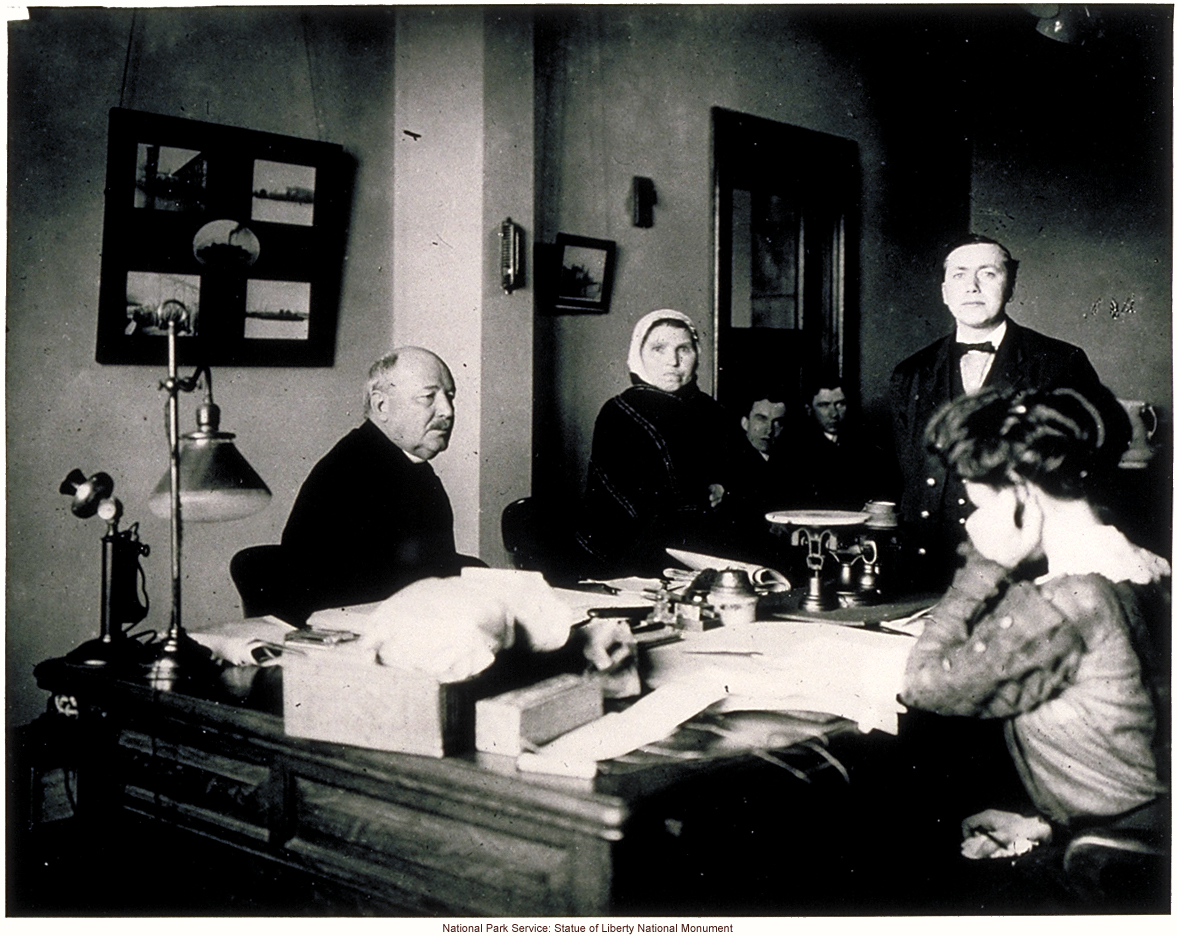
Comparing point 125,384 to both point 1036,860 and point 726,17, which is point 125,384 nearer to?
point 1036,860

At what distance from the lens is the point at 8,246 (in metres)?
2.69

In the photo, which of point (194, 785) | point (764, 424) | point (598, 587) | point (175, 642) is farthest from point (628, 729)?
point (764, 424)

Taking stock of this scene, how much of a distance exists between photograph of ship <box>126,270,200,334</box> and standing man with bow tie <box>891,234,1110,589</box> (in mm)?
1988

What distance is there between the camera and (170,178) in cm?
296

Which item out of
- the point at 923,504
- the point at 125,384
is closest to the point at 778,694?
the point at 923,504

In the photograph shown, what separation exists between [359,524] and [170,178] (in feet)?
4.12

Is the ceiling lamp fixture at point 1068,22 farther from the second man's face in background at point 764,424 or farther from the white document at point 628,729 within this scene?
the white document at point 628,729

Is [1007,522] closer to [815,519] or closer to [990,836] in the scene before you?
[990,836]

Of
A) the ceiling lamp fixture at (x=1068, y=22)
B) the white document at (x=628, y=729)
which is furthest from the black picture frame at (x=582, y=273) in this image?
the white document at (x=628, y=729)

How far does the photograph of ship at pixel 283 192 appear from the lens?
3.20 meters

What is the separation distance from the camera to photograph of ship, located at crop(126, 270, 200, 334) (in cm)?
290

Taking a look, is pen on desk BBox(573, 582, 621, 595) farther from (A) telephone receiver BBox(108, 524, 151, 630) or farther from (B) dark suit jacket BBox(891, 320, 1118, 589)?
(A) telephone receiver BBox(108, 524, 151, 630)

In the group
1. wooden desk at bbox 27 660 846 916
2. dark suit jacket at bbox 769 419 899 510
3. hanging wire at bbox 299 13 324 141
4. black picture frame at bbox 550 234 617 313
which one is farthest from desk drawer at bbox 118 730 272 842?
dark suit jacket at bbox 769 419 899 510

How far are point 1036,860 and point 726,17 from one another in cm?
379
